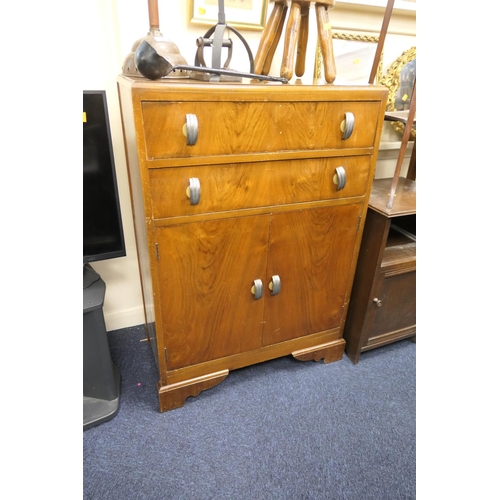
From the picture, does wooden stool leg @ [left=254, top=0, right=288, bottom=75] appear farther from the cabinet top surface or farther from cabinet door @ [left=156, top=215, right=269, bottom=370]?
cabinet door @ [left=156, top=215, right=269, bottom=370]

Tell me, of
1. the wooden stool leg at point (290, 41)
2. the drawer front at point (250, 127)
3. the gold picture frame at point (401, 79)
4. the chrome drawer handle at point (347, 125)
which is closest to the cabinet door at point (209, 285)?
the drawer front at point (250, 127)

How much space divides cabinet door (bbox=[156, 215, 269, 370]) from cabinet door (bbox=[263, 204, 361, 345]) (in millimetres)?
58

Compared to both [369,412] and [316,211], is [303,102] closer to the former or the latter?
[316,211]

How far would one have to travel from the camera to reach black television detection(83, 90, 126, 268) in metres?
0.94

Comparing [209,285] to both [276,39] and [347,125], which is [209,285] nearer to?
[347,125]

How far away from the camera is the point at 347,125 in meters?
0.96

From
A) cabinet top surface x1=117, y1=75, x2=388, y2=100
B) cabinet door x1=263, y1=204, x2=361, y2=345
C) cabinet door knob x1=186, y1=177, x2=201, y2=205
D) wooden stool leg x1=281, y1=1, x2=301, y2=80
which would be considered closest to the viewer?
cabinet top surface x1=117, y1=75, x2=388, y2=100

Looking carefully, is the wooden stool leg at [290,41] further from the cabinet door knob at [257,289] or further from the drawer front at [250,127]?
the cabinet door knob at [257,289]

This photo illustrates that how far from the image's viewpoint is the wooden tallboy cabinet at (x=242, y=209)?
840 mm

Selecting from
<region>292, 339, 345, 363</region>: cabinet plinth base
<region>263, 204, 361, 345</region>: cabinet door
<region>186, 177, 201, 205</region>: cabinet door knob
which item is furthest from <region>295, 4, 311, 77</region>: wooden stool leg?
<region>292, 339, 345, 363</region>: cabinet plinth base

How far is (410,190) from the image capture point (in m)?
1.37

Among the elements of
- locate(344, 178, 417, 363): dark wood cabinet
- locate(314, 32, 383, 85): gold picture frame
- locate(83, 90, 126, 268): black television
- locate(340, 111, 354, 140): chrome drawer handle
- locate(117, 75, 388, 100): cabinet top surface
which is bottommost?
locate(344, 178, 417, 363): dark wood cabinet

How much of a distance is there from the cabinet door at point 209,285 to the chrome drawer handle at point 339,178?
0.25m
